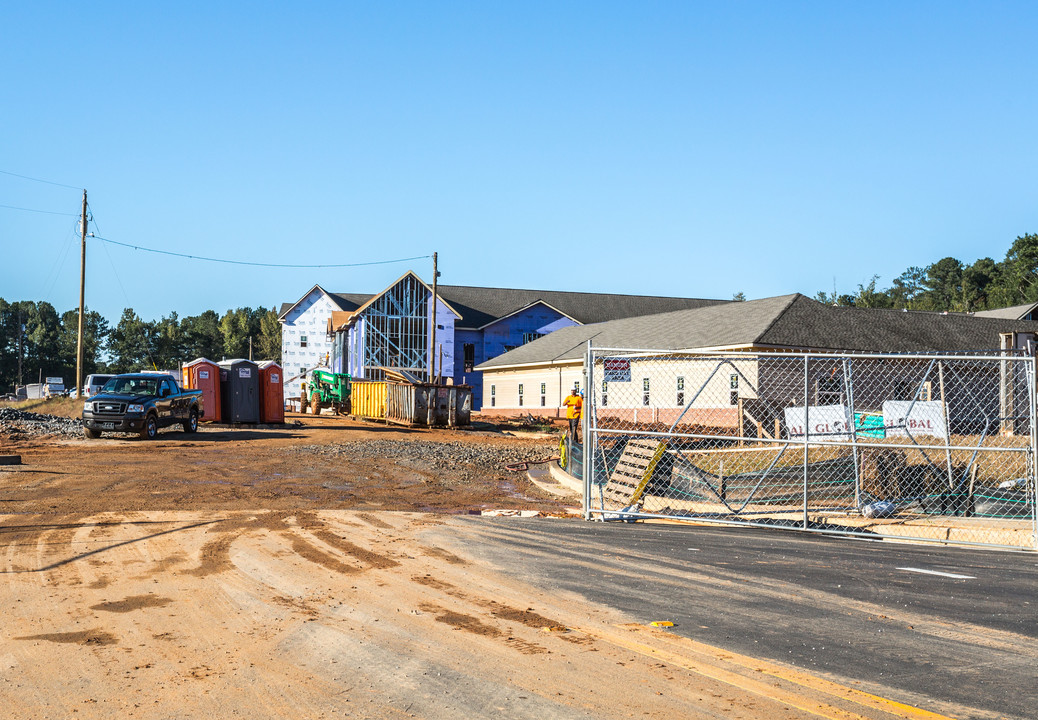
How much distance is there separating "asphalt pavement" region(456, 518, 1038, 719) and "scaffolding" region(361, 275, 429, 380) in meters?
50.9

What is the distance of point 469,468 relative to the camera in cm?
2234

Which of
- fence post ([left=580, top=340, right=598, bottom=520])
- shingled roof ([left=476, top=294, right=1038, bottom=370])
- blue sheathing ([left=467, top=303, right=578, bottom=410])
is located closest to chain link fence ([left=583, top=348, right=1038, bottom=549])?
fence post ([left=580, top=340, right=598, bottom=520])

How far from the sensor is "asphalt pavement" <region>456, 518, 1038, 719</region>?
5.73 metres

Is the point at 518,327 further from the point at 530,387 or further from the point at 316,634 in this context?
the point at 316,634

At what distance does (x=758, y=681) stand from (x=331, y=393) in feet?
154

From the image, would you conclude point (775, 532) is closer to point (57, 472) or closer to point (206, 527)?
point (206, 527)

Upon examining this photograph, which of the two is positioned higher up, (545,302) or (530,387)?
(545,302)

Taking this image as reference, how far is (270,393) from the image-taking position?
36.7 m

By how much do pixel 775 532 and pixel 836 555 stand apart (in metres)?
2.09

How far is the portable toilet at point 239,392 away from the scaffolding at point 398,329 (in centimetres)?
2543

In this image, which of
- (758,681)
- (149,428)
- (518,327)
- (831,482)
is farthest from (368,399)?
(758,681)

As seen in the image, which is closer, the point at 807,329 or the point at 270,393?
the point at 807,329

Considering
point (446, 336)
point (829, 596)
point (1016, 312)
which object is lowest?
point (829, 596)

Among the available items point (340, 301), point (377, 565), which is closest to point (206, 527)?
point (377, 565)
